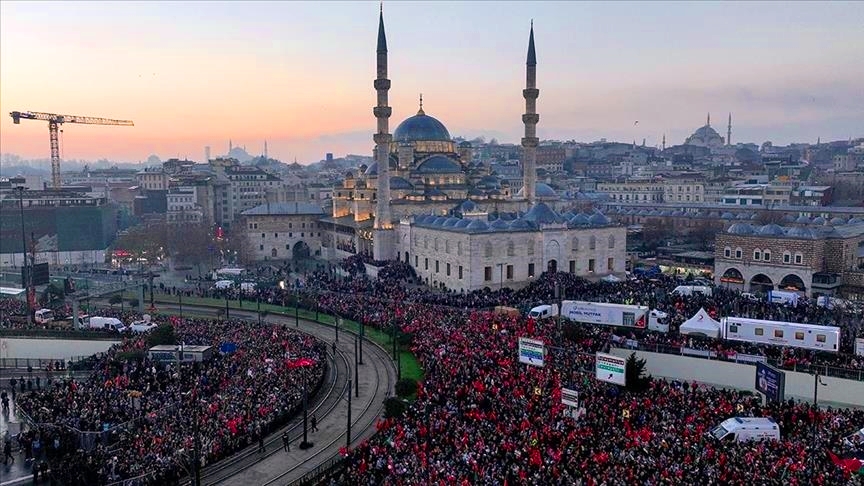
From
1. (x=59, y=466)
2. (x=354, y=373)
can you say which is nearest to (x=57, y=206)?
(x=354, y=373)

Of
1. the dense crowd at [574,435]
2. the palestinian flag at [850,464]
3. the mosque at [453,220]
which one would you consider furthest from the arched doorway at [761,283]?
the palestinian flag at [850,464]

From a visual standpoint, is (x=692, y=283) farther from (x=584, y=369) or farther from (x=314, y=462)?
(x=314, y=462)

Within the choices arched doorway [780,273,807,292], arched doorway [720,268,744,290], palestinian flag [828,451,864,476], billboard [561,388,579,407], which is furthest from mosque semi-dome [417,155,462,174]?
palestinian flag [828,451,864,476]

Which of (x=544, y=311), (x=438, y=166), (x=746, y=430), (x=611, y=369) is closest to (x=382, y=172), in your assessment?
(x=438, y=166)

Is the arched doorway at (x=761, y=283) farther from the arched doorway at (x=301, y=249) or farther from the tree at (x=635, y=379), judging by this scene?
the arched doorway at (x=301, y=249)

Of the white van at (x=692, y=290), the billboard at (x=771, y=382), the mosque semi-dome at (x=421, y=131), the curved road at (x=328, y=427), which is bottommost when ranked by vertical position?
the curved road at (x=328, y=427)

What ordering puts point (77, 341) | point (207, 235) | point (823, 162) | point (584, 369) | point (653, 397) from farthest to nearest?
1. point (823, 162)
2. point (207, 235)
3. point (77, 341)
4. point (584, 369)
5. point (653, 397)
